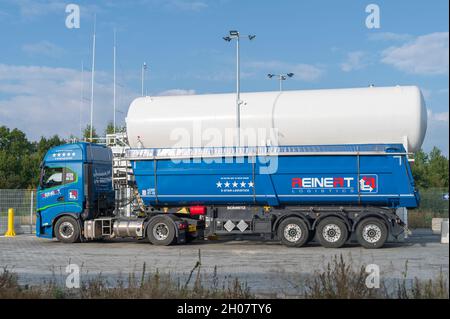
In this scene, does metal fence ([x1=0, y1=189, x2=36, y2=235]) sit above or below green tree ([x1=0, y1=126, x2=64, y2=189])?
below

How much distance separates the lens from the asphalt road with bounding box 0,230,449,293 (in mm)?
11164

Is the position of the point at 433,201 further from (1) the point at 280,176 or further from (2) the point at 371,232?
(1) the point at 280,176

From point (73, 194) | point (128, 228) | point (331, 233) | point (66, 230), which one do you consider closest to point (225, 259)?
point (331, 233)

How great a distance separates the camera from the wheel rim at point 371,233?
15852 mm

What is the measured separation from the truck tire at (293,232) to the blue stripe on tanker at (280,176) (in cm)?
53

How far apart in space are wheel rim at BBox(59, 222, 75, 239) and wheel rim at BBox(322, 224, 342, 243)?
7.57 meters

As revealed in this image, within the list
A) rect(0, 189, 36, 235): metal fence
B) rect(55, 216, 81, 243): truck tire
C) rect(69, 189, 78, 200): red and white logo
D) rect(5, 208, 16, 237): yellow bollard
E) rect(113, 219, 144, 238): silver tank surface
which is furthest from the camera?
rect(0, 189, 36, 235): metal fence

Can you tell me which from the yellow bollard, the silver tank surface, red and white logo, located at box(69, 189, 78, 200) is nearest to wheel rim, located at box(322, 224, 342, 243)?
the silver tank surface

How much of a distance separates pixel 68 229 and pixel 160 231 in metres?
3.05

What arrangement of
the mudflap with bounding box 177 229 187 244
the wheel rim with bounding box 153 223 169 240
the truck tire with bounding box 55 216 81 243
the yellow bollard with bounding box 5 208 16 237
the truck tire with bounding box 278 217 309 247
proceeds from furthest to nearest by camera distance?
the yellow bollard with bounding box 5 208 16 237
the truck tire with bounding box 55 216 81 243
the wheel rim with bounding box 153 223 169 240
the mudflap with bounding box 177 229 187 244
the truck tire with bounding box 278 217 309 247

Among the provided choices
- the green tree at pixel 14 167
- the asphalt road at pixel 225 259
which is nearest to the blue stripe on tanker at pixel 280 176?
the asphalt road at pixel 225 259

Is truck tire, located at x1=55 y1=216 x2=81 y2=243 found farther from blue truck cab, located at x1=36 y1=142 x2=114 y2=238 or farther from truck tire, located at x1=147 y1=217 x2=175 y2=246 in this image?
truck tire, located at x1=147 y1=217 x2=175 y2=246

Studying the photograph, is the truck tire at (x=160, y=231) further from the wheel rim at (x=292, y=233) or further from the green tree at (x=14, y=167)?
the green tree at (x=14, y=167)
